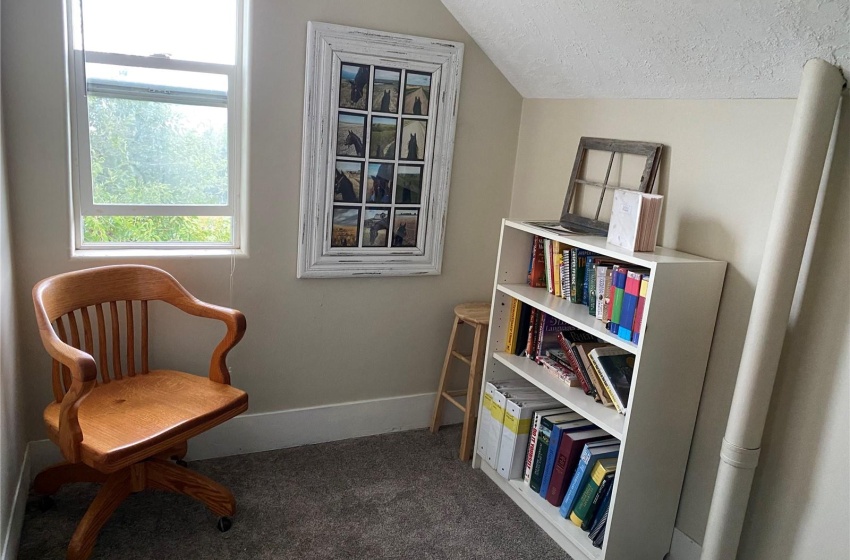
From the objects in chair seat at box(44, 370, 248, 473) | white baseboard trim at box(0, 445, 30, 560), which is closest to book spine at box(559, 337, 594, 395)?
chair seat at box(44, 370, 248, 473)

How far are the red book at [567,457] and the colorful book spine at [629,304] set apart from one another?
0.45 m

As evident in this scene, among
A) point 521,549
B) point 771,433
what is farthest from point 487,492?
point 771,433

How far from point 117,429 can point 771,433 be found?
1.97 m

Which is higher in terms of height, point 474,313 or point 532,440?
point 474,313

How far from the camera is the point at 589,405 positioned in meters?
2.19

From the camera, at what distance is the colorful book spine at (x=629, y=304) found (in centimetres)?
199

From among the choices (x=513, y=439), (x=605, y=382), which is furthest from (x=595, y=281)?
(x=513, y=439)

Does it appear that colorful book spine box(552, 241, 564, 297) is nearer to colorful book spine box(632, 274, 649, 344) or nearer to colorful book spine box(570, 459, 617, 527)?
colorful book spine box(632, 274, 649, 344)

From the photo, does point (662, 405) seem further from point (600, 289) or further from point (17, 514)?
point (17, 514)

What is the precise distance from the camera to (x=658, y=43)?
6.40ft

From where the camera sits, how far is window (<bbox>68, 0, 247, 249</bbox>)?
2.28 metres

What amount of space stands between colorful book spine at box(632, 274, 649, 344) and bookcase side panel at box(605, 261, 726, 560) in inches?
2.4

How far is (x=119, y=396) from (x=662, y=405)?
5.97 feet

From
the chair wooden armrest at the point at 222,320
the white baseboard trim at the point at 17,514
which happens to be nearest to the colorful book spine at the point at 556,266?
the chair wooden armrest at the point at 222,320
